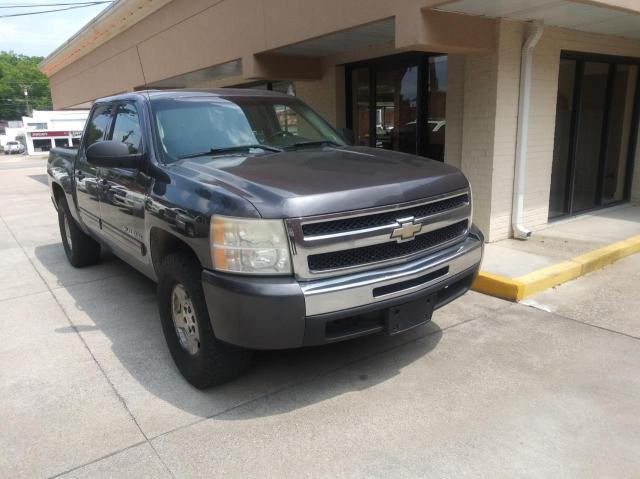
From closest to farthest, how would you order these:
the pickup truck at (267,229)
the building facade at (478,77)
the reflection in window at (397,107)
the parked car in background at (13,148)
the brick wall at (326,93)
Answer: the pickup truck at (267,229) → the building facade at (478,77) → the reflection in window at (397,107) → the brick wall at (326,93) → the parked car in background at (13,148)

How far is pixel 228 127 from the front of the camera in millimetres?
Answer: 4246

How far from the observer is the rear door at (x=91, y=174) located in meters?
5.14

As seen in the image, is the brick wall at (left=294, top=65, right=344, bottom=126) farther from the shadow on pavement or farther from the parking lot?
the shadow on pavement

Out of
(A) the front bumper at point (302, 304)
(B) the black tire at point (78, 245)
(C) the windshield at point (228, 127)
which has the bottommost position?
(B) the black tire at point (78, 245)

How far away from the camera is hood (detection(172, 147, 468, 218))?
297cm

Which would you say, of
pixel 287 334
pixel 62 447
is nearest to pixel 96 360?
pixel 62 447

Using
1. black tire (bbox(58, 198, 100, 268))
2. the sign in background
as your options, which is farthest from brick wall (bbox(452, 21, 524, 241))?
the sign in background

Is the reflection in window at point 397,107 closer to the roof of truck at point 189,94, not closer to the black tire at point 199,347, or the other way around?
the roof of truck at point 189,94

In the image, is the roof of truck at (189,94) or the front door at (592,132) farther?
the front door at (592,132)

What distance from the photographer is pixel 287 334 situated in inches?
116

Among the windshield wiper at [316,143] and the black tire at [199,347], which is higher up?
the windshield wiper at [316,143]

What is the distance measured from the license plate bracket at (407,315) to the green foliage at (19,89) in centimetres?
11125

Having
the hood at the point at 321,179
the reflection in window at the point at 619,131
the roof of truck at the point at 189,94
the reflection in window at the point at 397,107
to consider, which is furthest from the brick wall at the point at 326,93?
the hood at the point at 321,179

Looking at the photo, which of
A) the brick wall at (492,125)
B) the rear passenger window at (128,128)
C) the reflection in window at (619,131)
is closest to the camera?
the rear passenger window at (128,128)
